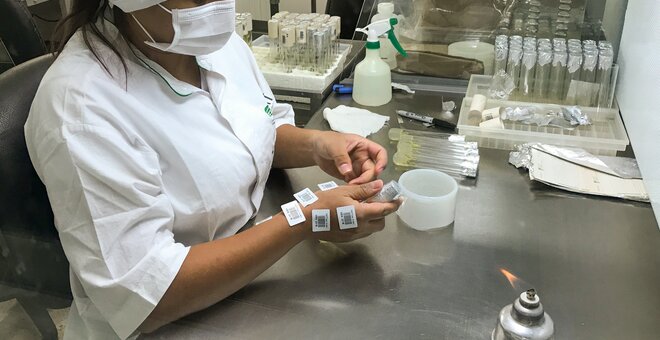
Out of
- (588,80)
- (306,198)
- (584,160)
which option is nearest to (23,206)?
(306,198)

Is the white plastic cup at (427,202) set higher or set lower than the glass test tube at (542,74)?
lower

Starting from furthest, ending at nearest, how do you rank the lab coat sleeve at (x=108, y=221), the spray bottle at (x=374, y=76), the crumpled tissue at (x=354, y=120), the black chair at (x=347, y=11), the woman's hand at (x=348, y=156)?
1. the black chair at (x=347, y=11)
2. the spray bottle at (x=374, y=76)
3. the crumpled tissue at (x=354, y=120)
4. the woman's hand at (x=348, y=156)
5. the lab coat sleeve at (x=108, y=221)

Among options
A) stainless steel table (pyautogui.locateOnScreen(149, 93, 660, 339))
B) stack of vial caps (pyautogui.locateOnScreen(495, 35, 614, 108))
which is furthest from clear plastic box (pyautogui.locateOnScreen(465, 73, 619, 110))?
stainless steel table (pyautogui.locateOnScreen(149, 93, 660, 339))

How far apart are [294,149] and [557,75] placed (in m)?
0.76

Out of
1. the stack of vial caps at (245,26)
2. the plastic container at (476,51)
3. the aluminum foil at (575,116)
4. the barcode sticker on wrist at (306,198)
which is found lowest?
the aluminum foil at (575,116)

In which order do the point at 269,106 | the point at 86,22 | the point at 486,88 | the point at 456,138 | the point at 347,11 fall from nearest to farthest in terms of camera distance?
the point at 86,22, the point at 269,106, the point at 456,138, the point at 486,88, the point at 347,11

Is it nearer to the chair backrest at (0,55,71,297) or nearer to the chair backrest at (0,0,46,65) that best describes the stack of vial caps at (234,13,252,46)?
the chair backrest at (0,0,46,65)

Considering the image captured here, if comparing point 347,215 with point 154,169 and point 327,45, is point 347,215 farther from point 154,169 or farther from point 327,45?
point 327,45

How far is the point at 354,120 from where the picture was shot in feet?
4.96

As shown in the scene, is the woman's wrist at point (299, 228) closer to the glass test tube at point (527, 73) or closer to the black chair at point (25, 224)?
the black chair at point (25, 224)

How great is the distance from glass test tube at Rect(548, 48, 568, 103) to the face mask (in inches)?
36.0

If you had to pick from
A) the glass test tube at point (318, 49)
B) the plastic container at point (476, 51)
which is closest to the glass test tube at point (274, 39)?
the glass test tube at point (318, 49)

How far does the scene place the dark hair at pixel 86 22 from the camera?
918 millimetres

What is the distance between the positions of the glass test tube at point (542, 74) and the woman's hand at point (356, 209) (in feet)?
2.42
